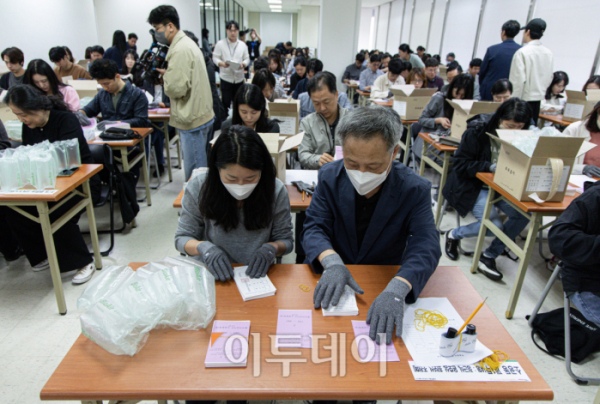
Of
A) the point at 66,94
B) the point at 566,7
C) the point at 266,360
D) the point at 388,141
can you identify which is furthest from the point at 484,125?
the point at 566,7

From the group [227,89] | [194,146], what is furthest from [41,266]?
[227,89]

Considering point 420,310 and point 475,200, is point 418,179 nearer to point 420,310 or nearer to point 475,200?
point 420,310

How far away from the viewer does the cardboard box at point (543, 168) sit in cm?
193

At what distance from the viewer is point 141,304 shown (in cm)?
105

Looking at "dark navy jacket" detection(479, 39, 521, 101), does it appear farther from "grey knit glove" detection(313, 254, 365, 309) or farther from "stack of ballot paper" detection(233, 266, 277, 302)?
"stack of ballot paper" detection(233, 266, 277, 302)

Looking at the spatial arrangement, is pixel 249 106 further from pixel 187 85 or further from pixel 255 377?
pixel 255 377

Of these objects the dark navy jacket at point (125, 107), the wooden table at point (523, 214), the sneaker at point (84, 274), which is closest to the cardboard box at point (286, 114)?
the dark navy jacket at point (125, 107)

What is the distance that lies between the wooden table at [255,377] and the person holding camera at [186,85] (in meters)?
2.54

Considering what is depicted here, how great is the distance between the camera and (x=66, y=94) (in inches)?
138

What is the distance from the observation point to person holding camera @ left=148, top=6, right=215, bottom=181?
305 cm

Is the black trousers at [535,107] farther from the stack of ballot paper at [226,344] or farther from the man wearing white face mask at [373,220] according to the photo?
the stack of ballot paper at [226,344]

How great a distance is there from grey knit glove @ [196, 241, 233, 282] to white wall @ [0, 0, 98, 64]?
548 cm

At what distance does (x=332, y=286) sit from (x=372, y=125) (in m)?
0.57

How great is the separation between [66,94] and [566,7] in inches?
259
